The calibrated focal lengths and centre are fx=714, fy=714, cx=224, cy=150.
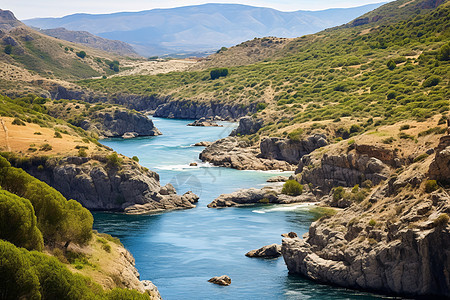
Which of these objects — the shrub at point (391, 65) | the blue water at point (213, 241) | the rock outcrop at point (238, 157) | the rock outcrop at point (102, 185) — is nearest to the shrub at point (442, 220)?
the blue water at point (213, 241)

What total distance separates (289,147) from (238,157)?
10.6 meters

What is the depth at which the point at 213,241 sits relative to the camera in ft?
264

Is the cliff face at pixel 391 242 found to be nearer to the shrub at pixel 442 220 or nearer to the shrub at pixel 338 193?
the shrub at pixel 442 220

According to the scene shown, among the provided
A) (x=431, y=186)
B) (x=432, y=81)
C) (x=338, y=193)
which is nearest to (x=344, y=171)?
(x=338, y=193)

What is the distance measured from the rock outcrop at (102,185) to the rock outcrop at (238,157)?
30.9 meters

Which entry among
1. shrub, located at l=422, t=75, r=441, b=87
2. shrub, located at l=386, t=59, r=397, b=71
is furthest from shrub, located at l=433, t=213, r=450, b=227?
shrub, located at l=386, t=59, r=397, b=71

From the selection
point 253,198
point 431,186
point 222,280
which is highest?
point 431,186

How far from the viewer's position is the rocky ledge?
9806 centimetres

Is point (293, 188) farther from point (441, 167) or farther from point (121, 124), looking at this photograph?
point (121, 124)

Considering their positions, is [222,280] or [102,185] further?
[102,185]

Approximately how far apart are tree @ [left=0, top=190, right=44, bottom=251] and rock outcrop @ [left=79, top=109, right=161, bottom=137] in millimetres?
146900

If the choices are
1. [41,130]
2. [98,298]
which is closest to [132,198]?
[41,130]

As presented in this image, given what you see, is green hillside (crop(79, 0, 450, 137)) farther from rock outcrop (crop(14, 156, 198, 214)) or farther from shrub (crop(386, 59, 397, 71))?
rock outcrop (crop(14, 156, 198, 214))

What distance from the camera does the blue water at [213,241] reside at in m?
62.0
